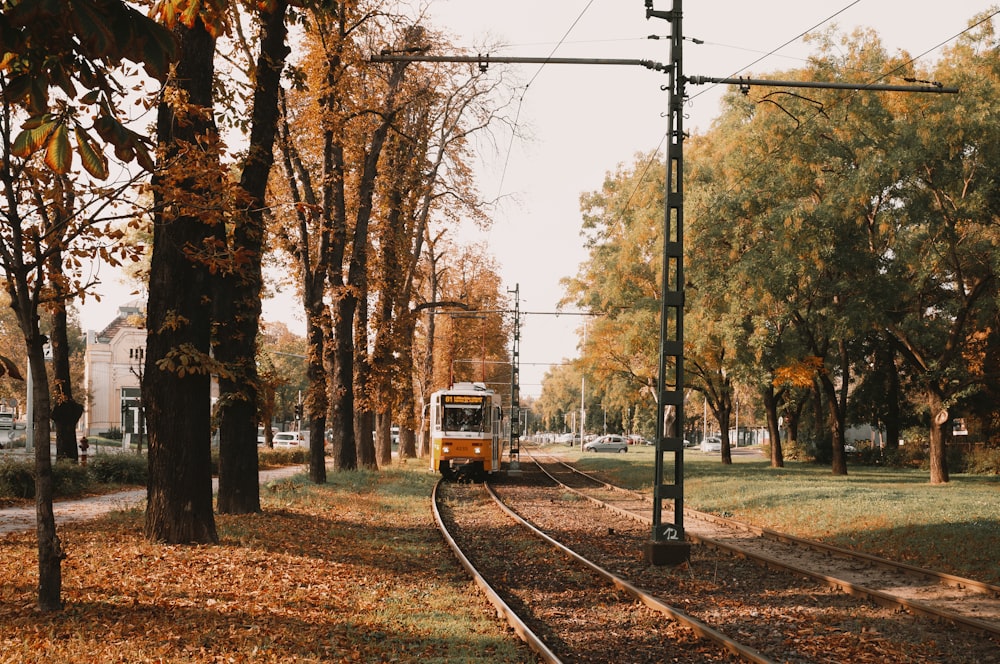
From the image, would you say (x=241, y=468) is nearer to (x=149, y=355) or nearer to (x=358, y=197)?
(x=149, y=355)

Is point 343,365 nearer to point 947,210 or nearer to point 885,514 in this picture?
point 885,514

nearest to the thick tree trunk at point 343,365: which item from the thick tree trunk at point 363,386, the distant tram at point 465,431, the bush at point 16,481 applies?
the thick tree trunk at point 363,386

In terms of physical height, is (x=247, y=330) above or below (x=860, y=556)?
above

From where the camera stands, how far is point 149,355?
40.2ft

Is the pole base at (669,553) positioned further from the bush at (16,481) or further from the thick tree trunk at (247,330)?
the bush at (16,481)

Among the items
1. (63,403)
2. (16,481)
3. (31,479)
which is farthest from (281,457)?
(16,481)

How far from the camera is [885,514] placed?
A: 17859mm

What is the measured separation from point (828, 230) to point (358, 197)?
46.0 ft

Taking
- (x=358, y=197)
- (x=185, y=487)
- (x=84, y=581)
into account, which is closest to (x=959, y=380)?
(x=358, y=197)

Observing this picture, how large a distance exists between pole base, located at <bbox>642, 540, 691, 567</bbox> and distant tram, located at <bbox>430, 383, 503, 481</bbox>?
1913cm

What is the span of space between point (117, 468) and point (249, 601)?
62.1 feet

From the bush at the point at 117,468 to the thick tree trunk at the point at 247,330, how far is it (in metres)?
10.8

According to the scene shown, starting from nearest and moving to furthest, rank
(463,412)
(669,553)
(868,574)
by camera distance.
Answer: (868,574)
(669,553)
(463,412)

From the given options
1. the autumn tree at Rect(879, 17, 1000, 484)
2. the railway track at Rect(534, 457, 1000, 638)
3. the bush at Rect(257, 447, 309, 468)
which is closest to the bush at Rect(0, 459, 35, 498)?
the railway track at Rect(534, 457, 1000, 638)
